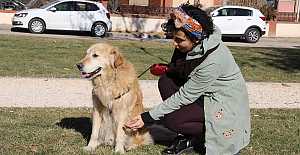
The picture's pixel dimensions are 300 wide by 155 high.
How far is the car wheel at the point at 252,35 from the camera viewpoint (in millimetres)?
27359

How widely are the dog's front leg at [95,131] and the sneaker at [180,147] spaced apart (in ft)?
2.48

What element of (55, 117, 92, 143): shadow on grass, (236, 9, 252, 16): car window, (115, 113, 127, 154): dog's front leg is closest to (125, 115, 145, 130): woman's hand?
(115, 113, 127, 154): dog's front leg

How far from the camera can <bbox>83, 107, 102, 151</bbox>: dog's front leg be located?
604 centimetres

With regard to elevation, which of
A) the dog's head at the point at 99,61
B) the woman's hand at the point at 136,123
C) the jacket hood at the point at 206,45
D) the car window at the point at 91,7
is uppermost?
the car window at the point at 91,7

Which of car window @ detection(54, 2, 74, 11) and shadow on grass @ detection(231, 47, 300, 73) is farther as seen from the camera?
car window @ detection(54, 2, 74, 11)

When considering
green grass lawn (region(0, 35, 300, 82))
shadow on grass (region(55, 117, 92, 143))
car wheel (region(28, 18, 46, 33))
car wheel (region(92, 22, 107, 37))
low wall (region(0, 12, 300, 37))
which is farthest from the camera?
low wall (region(0, 12, 300, 37))

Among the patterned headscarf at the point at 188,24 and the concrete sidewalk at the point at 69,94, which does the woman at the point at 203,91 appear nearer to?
the patterned headscarf at the point at 188,24

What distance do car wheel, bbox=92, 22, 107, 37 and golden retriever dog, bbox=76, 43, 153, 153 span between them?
763 inches

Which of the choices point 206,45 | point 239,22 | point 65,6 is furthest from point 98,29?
point 206,45

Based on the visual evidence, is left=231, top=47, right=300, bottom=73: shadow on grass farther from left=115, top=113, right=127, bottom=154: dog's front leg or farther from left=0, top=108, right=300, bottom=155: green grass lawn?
left=115, top=113, right=127, bottom=154: dog's front leg

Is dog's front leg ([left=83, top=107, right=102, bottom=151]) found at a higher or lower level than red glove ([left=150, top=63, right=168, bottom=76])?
lower

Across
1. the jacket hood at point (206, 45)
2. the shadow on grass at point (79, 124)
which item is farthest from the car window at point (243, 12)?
the jacket hood at point (206, 45)

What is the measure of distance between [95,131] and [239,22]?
21.8m

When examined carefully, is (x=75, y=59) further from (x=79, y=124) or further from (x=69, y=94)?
(x=79, y=124)
